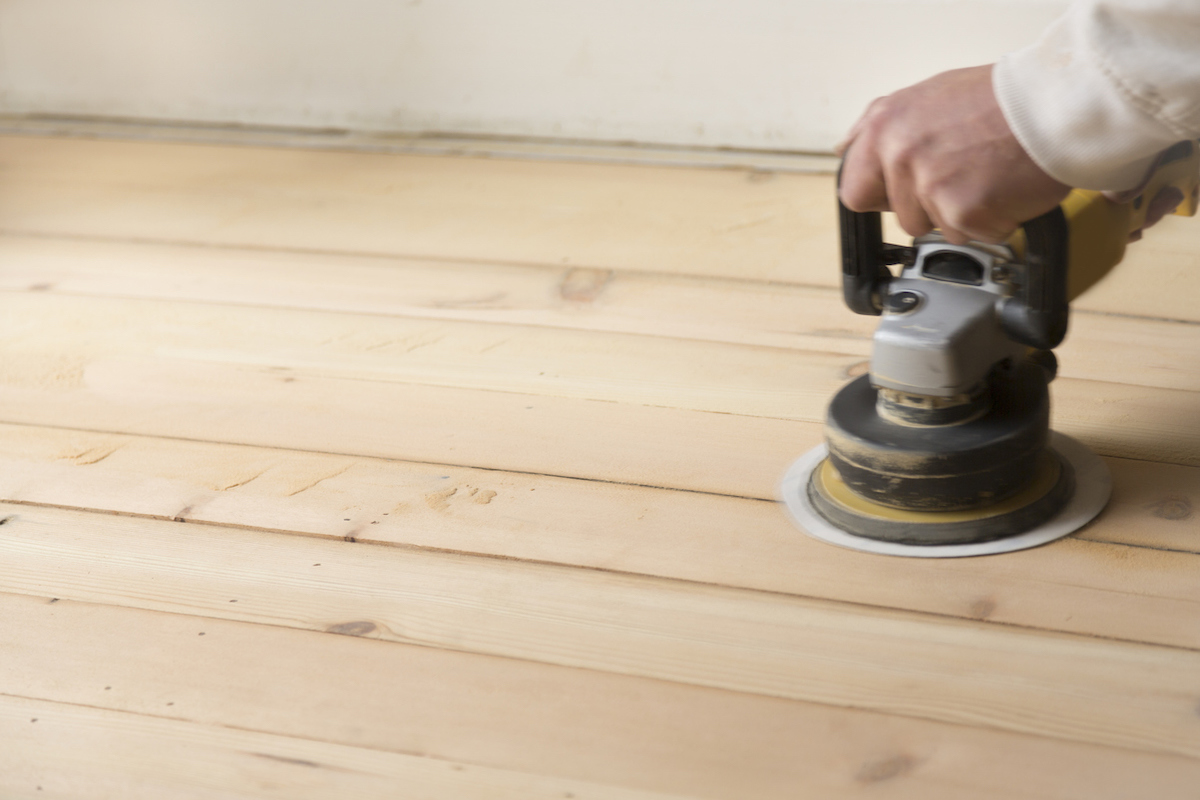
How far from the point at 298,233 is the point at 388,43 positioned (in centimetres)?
59

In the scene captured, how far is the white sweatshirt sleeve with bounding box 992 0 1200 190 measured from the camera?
2.21 ft

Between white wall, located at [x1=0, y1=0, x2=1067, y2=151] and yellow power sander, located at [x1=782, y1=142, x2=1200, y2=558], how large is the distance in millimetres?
1001

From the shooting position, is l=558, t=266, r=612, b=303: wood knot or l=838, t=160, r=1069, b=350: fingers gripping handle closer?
l=838, t=160, r=1069, b=350: fingers gripping handle

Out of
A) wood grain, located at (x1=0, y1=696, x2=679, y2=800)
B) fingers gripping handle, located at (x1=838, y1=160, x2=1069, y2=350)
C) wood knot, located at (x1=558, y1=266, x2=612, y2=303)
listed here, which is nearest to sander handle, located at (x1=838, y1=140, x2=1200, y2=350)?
fingers gripping handle, located at (x1=838, y1=160, x2=1069, y2=350)

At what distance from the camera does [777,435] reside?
110cm

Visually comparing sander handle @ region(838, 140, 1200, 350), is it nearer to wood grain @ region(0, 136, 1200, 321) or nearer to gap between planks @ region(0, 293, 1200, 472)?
gap between planks @ region(0, 293, 1200, 472)

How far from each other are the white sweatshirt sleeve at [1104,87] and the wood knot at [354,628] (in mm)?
592

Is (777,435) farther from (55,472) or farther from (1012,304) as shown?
(55,472)

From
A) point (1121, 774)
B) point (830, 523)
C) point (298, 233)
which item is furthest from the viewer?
point (298, 233)

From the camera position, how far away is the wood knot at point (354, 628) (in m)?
0.85

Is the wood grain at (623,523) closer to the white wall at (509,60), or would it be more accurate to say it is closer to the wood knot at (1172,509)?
the wood knot at (1172,509)

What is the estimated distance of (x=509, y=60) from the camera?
6.77ft

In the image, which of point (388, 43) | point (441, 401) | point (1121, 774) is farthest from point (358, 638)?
point (388, 43)

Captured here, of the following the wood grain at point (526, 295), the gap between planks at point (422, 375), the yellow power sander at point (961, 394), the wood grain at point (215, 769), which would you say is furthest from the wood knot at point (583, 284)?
the wood grain at point (215, 769)
